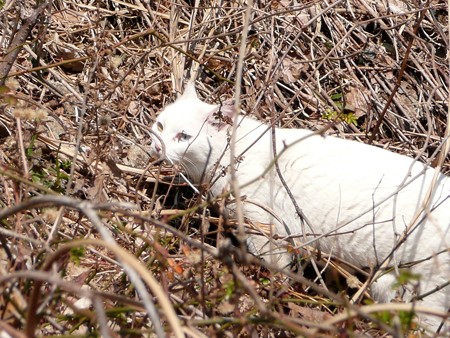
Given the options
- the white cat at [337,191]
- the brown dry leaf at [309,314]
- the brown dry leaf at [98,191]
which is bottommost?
the brown dry leaf at [309,314]

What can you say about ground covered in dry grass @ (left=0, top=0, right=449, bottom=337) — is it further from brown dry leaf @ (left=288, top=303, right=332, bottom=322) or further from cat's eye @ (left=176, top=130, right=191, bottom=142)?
brown dry leaf @ (left=288, top=303, right=332, bottom=322)

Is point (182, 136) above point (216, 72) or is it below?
below

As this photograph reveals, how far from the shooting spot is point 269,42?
4352 millimetres

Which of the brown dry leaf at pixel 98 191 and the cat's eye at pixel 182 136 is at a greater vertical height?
the cat's eye at pixel 182 136

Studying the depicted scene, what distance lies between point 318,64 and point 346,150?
3.70 ft

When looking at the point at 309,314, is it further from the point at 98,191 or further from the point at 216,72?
the point at 216,72

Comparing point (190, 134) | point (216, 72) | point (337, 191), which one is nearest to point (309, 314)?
point (337, 191)

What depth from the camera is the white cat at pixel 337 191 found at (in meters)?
2.95

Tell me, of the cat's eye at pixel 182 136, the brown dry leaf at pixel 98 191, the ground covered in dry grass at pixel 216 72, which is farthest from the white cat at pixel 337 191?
the brown dry leaf at pixel 98 191

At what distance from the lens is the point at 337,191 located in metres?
3.20

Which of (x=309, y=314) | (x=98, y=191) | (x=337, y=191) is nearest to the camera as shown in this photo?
(x=309, y=314)

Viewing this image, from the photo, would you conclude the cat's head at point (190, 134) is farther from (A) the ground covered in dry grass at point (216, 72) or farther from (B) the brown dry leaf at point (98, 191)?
(B) the brown dry leaf at point (98, 191)

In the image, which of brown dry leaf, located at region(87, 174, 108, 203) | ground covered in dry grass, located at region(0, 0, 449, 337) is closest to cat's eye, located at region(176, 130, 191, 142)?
ground covered in dry grass, located at region(0, 0, 449, 337)

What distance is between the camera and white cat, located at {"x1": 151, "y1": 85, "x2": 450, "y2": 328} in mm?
2949
